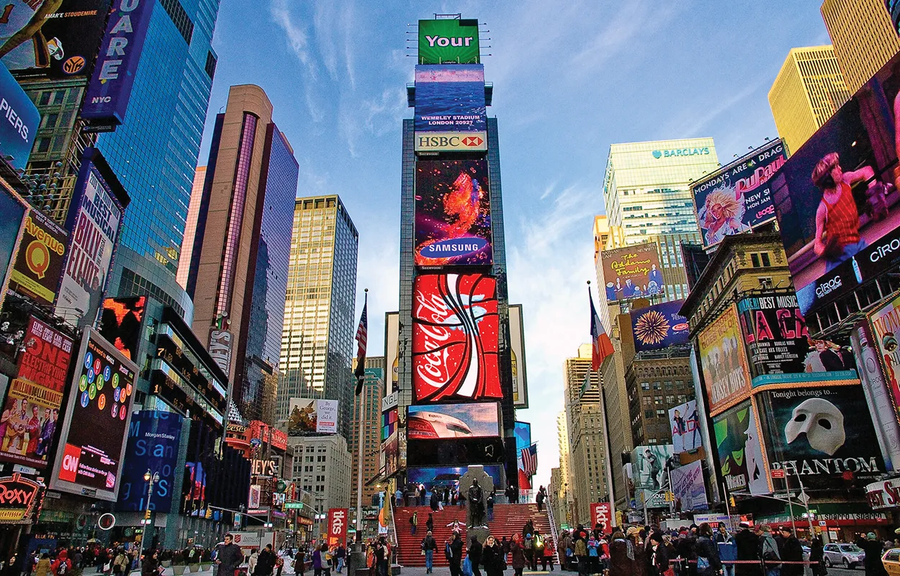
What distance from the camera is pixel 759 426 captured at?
51875mm

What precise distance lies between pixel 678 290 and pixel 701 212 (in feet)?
283

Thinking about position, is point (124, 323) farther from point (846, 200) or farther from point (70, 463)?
point (846, 200)

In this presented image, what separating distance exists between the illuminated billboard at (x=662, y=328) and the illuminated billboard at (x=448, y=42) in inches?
1965

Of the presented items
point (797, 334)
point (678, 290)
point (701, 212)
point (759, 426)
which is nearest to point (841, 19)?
point (678, 290)

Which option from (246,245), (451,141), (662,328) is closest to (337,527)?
(451,141)

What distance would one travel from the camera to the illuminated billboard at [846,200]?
34.6 meters

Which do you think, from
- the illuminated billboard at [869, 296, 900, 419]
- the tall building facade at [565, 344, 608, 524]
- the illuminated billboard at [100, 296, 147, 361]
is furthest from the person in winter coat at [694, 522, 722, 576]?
the tall building facade at [565, 344, 608, 524]

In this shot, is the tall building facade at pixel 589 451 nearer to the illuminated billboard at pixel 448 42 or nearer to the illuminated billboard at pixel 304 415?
the illuminated billboard at pixel 304 415

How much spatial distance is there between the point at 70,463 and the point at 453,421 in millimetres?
→ 31548

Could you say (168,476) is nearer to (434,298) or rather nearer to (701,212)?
(434,298)

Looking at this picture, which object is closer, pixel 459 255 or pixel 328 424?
pixel 459 255

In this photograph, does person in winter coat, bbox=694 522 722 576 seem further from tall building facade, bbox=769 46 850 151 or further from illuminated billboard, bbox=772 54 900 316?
tall building facade, bbox=769 46 850 151

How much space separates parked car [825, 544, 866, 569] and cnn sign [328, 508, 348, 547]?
81.2ft

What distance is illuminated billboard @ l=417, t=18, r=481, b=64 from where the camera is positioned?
87.3m
